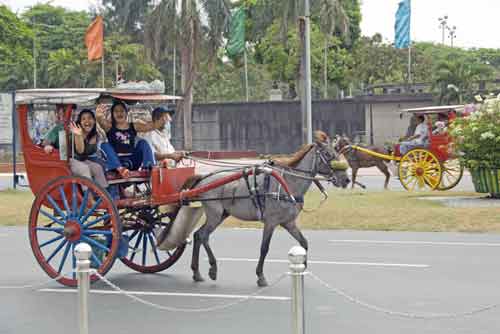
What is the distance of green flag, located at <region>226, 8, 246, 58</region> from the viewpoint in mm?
46625

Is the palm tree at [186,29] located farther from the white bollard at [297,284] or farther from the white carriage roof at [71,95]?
the white bollard at [297,284]

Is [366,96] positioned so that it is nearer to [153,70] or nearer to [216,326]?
[153,70]

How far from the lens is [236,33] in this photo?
47219 mm

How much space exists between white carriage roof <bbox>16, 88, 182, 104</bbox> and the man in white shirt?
13200mm

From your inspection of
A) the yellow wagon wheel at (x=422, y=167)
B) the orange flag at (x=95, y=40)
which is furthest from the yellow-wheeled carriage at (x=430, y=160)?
the orange flag at (x=95, y=40)

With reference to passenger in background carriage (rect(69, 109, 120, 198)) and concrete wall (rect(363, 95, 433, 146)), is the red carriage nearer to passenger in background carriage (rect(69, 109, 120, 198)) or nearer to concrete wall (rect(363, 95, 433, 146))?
passenger in background carriage (rect(69, 109, 120, 198))

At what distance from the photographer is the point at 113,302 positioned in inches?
401

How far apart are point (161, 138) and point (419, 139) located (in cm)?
1296

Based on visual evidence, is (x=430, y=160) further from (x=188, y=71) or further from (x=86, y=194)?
(x=188, y=71)

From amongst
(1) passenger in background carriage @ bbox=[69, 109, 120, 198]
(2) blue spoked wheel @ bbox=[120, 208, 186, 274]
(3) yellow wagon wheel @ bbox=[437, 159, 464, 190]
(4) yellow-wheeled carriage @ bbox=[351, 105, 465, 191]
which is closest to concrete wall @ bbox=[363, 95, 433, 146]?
(3) yellow wagon wheel @ bbox=[437, 159, 464, 190]

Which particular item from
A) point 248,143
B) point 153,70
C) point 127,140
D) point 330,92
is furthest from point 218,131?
point 127,140

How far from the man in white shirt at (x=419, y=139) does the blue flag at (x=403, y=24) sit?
31454mm

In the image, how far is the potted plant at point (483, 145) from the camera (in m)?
19.4

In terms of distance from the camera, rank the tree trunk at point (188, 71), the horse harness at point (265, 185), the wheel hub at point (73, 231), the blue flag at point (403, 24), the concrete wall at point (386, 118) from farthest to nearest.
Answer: the blue flag at point (403, 24) < the concrete wall at point (386, 118) < the tree trunk at point (188, 71) < the wheel hub at point (73, 231) < the horse harness at point (265, 185)
